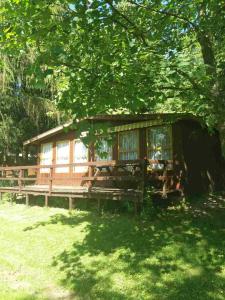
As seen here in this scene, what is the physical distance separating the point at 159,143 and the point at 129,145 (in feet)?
5.34

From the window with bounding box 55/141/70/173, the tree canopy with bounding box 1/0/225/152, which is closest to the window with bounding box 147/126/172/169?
the window with bounding box 55/141/70/173

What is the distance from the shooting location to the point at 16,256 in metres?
7.75

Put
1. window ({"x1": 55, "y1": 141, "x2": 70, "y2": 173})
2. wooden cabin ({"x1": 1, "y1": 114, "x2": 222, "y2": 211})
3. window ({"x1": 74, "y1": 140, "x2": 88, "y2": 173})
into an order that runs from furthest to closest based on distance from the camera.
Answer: window ({"x1": 55, "y1": 141, "x2": 70, "y2": 173}) → window ({"x1": 74, "y1": 140, "x2": 88, "y2": 173}) → wooden cabin ({"x1": 1, "y1": 114, "x2": 222, "y2": 211})

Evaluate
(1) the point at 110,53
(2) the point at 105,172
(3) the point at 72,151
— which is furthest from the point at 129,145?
(1) the point at 110,53

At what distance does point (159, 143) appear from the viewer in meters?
13.8

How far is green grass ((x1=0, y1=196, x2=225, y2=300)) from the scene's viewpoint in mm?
5770

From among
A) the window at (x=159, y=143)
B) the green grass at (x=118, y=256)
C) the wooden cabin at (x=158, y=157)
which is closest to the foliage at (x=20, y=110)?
the wooden cabin at (x=158, y=157)

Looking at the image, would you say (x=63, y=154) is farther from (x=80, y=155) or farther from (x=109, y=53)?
(x=109, y=53)

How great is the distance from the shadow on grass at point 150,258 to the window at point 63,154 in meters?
7.75

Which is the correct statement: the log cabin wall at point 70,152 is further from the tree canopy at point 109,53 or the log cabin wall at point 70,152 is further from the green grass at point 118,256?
the tree canopy at point 109,53

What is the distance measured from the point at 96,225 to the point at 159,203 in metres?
2.70

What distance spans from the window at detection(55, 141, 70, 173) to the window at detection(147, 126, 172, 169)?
16.9 ft

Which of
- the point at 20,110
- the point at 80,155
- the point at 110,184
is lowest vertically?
the point at 110,184

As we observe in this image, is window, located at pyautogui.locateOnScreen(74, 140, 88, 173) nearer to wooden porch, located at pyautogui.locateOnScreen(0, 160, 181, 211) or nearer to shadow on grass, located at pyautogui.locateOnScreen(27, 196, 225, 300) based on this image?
wooden porch, located at pyautogui.locateOnScreen(0, 160, 181, 211)
